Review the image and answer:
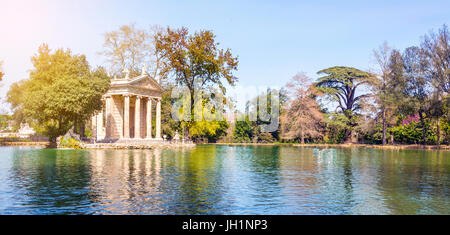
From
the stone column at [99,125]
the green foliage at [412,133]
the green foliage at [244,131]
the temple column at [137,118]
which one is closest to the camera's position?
the temple column at [137,118]

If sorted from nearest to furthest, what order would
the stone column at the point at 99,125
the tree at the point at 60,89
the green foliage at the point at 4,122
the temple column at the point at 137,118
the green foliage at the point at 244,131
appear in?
the tree at the point at 60,89
the temple column at the point at 137,118
the stone column at the point at 99,125
the green foliage at the point at 244,131
the green foliage at the point at 4,122

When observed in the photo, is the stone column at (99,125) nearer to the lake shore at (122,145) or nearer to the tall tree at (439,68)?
the lake shore at (122,145)

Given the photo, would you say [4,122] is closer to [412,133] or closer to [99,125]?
[99,125]

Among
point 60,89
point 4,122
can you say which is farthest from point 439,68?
point 4,122

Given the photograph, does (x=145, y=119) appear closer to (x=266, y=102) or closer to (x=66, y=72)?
(x=66, y=72)

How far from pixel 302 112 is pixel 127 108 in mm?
27565

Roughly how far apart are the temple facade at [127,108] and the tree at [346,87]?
28003mm

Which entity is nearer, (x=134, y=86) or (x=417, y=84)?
(x=134, y=86)

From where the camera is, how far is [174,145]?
4412 cm

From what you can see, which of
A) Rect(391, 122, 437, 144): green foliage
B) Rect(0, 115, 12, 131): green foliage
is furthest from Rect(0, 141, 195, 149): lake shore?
Rect(0, 115, 12, 131): green foliage

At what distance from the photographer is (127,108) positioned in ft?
146

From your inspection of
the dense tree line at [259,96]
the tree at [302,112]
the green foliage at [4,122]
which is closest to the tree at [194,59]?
the dense tree line at [259,96]

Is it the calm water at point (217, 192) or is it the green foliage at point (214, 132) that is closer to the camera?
the calm water at point (217, 192)

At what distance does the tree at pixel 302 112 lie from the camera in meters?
60.3
